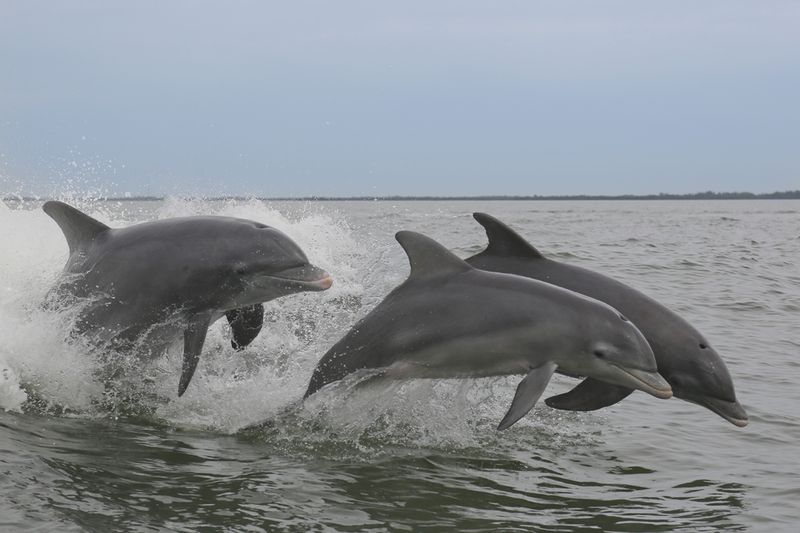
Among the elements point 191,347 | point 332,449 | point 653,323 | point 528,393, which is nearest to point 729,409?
point 653,323

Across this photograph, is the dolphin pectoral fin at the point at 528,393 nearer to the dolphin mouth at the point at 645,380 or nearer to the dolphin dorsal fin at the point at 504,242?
the dolphin mouth at the point at 645,380

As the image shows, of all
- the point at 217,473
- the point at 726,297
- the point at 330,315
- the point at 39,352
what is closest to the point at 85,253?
the point at 39,352

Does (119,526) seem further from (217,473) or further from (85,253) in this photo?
(85,253)

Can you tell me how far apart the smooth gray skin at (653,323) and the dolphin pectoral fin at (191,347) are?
2212 mm

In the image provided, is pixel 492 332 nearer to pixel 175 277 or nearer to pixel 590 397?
pixel 590 397

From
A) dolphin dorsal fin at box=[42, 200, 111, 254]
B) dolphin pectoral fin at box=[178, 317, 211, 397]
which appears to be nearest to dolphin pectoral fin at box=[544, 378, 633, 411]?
dolphin pectoral fin at box=[178, 317, 211, 397]


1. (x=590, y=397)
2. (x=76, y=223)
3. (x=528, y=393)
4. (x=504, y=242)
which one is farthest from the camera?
(x=76, y=223)

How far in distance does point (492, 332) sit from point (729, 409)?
84.4 inches

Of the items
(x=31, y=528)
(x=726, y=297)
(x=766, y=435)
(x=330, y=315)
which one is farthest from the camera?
(x=726, y=297)

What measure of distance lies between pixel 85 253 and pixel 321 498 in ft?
12.0

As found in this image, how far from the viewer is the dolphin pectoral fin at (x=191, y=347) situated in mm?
7184

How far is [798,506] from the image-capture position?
5.99 metres

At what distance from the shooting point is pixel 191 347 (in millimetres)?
7312

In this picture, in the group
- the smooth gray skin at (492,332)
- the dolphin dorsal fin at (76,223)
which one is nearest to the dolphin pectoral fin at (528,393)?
the smooth gray skin at (492,332)
